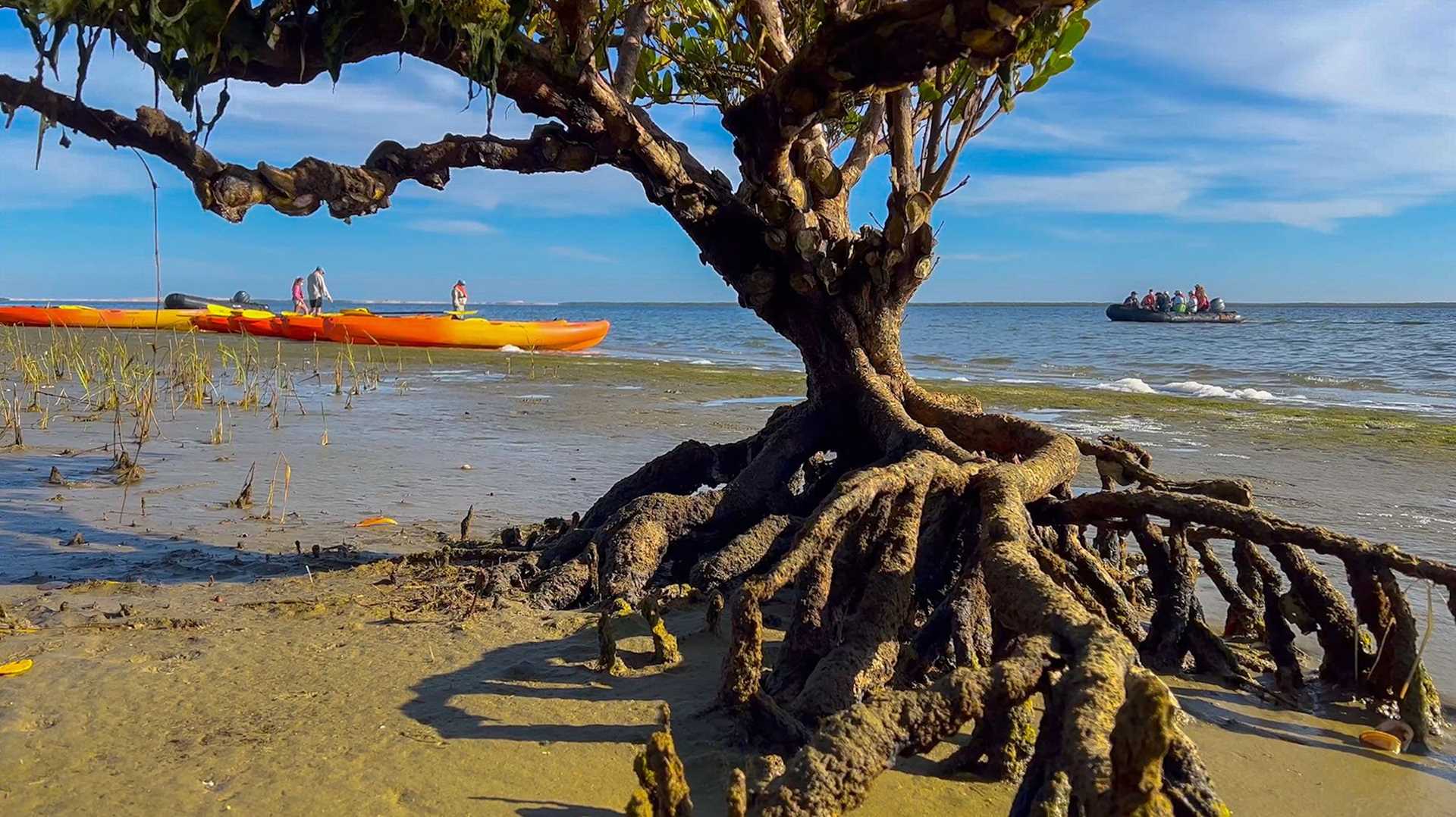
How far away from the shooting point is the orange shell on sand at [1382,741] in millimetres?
3146

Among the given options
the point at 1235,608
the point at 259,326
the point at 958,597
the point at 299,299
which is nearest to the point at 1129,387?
the point at 1235,608

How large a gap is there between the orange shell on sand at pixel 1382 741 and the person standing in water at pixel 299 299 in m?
34.4

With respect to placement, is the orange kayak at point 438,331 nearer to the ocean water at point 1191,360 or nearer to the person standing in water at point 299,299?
the ocean water at point 1191,360

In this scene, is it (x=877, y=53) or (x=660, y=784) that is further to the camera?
(x=877, y=53)

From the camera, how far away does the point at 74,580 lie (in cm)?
460

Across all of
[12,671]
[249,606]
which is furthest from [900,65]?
[12,671]

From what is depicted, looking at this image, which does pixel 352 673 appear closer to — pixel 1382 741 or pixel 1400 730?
pixel 1382 741

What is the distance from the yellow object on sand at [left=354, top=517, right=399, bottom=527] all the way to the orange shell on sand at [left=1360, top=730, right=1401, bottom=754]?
16.5 feet

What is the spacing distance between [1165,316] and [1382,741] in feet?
177

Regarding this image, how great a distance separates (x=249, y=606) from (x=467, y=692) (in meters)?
1.47

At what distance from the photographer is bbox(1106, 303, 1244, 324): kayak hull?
51.2 metres

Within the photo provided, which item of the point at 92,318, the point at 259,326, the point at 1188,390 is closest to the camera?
the point at 1188,390

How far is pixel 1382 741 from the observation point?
317 centimetres

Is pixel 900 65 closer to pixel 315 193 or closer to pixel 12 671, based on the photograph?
pixel 315 193
